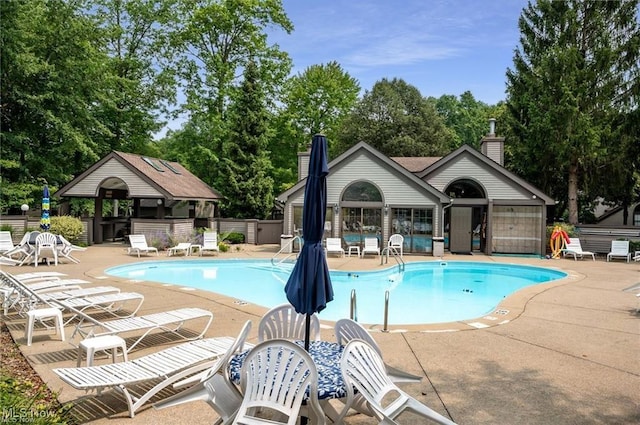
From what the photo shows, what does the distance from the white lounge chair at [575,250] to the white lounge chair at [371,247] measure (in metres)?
8.18

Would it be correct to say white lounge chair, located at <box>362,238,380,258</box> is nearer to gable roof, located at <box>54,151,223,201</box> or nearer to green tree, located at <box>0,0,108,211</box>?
gable roof, located at <box>54,151,223,201</box>

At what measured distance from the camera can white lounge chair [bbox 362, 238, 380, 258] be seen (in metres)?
18.9

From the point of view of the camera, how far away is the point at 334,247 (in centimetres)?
1897

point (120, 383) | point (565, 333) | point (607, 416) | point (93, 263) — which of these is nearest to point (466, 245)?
point (565, 333)

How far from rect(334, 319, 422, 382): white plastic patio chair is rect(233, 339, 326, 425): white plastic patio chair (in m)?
0.90

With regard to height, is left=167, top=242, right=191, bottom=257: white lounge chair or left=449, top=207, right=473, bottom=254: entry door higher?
left=449, top=207, right=473, bottom=254: entry door

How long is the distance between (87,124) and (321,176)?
25855 mm

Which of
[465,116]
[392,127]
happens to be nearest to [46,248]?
[392,127]

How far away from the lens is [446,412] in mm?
4254

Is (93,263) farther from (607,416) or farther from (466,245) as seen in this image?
(466,245)

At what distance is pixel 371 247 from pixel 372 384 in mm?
15554

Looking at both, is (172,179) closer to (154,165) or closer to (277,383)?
(154,165)

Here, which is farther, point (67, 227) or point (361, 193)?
point (361, 193)

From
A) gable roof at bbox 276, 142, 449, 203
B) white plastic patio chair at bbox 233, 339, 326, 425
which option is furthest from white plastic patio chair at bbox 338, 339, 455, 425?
gable roof at bbox 276, 142, 449, 203
